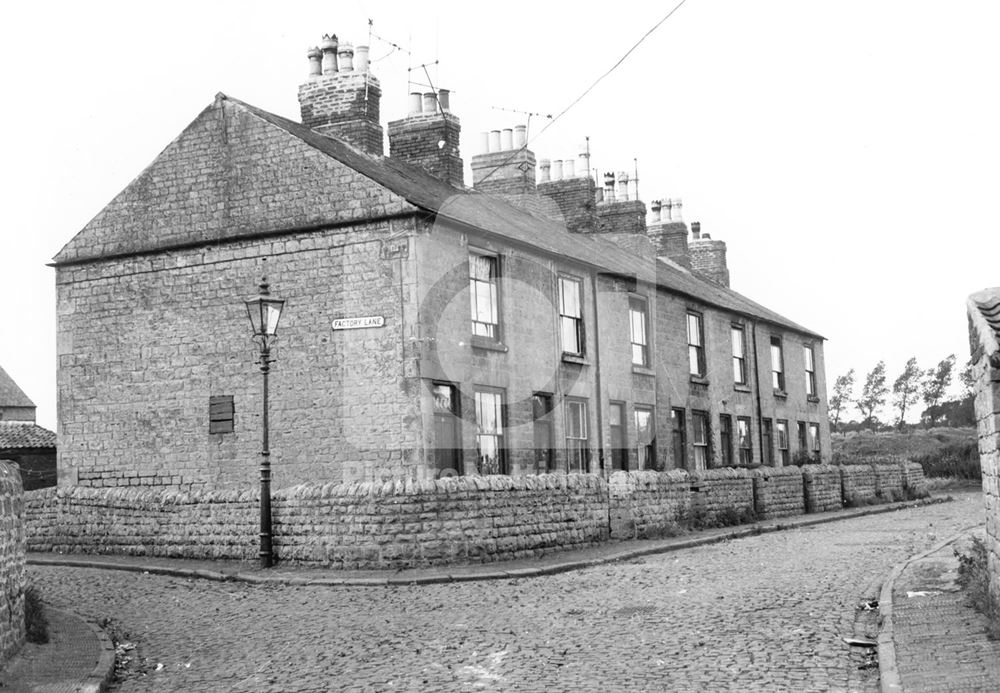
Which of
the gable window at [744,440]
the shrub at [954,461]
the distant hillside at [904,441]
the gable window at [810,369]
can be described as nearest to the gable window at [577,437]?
the gable window at [744,440]

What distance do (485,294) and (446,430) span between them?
9.31 ft

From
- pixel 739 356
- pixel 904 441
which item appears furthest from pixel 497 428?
pixel 904 441

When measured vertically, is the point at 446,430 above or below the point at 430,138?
below

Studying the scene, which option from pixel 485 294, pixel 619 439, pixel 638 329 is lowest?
pixel 619 439

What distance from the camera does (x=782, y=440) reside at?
33406mm

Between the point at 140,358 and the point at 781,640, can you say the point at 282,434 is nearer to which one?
the point at 140,358

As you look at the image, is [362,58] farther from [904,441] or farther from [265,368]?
[904,441]

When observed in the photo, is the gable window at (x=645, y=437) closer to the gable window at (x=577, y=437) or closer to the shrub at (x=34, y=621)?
the gable window at (x=577, y=437)

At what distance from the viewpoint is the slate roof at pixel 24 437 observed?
133 ft

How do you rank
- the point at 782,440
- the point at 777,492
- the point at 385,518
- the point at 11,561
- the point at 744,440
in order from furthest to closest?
the point at 782,440, the point at 744,440, the point at 777,492, the point at 385,518, the point at 11,561

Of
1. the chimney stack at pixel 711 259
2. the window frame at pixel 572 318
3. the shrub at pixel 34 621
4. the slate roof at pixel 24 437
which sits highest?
the chimney stack at pixel 711 259

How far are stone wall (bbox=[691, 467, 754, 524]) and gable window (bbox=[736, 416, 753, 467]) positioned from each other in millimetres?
6143

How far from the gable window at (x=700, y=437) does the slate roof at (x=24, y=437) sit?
24.4m

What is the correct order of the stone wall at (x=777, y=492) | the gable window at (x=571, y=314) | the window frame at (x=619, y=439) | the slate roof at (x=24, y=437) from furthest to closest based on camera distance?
the slate roof at (x=24, y=437)
the stone wall at (x=777, y=492)
the window frame at (x=619, y=439)
the gable window at (x=571, y=314)
